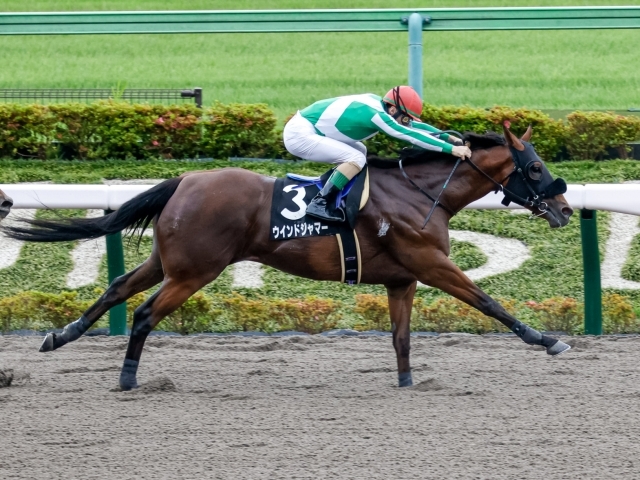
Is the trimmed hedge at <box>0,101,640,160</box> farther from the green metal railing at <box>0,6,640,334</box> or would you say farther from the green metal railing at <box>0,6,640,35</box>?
the green metal railing at <box>0,6,640,35</box>

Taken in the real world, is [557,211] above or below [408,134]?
below

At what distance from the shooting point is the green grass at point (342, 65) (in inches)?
509

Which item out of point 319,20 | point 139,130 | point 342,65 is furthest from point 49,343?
point 342,65

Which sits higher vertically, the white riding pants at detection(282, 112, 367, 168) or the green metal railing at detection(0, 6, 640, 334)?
the green metal railing at detection(0, 6, 640, 334)

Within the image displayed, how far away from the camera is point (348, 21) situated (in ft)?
34.1

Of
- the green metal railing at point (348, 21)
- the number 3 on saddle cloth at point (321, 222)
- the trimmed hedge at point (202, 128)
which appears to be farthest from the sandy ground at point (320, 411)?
the green metal railing at point (348, 21)

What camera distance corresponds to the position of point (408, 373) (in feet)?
19.3

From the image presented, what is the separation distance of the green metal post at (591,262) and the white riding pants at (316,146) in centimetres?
174

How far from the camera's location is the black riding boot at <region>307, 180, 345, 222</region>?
5758mm

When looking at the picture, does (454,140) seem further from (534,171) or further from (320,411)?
(320,411)

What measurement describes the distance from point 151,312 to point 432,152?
1.79 m

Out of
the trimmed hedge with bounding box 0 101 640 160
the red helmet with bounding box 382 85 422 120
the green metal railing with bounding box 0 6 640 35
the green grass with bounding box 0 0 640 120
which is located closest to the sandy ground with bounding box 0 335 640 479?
the red helmet with bounding box 382 85 422 120

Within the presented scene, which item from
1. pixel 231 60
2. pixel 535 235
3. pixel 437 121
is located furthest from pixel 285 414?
pixel 231 60

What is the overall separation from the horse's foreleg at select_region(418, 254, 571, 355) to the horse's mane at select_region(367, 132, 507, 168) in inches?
23.7
